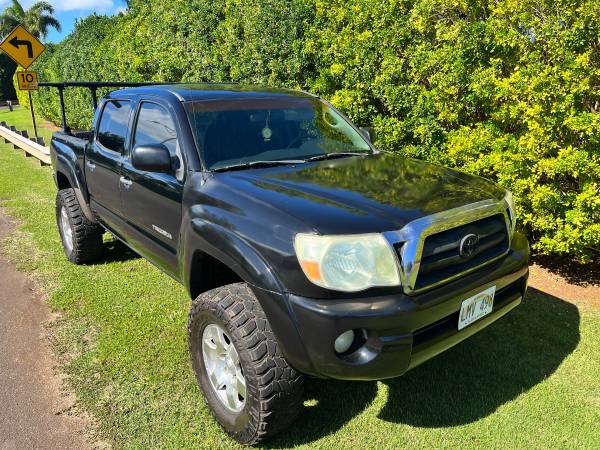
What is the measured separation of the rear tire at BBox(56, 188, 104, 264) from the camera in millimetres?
4988

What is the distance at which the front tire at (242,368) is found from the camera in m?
2.41

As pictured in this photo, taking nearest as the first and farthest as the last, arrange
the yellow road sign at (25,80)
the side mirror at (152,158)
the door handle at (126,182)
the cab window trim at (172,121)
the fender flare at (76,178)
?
the side mirror at (152,158) → the cab window trim at (172,121) → the door handle at (126,182) → the fender flare at (76,178) → the yellow road sign at (25,80)

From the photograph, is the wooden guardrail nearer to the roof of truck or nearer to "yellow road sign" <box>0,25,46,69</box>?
"yellow road sign" <box>0,25,46,69</box>

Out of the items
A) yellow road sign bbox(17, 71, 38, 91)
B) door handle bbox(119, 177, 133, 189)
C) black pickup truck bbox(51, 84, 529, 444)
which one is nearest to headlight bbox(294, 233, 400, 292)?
black pickup truck bbox(51, 84, 529, 444)

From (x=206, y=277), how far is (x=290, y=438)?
1038mm

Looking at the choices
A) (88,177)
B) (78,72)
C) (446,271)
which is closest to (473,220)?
(446,271)

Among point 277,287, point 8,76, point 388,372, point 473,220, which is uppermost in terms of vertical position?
point 473,220

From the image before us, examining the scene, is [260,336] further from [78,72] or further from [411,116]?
[78,72]

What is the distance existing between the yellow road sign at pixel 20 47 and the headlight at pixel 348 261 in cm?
1349

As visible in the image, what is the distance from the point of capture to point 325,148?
3531 millimetres

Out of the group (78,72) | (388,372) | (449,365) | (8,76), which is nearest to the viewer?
(388,372)

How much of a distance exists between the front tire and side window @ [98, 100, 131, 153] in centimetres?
185

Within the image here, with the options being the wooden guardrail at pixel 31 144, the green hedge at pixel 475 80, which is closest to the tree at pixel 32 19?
the wooden guardrail at pixel 31 144

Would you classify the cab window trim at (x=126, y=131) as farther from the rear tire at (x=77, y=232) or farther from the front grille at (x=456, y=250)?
the front grille at (x=456, y=250)
